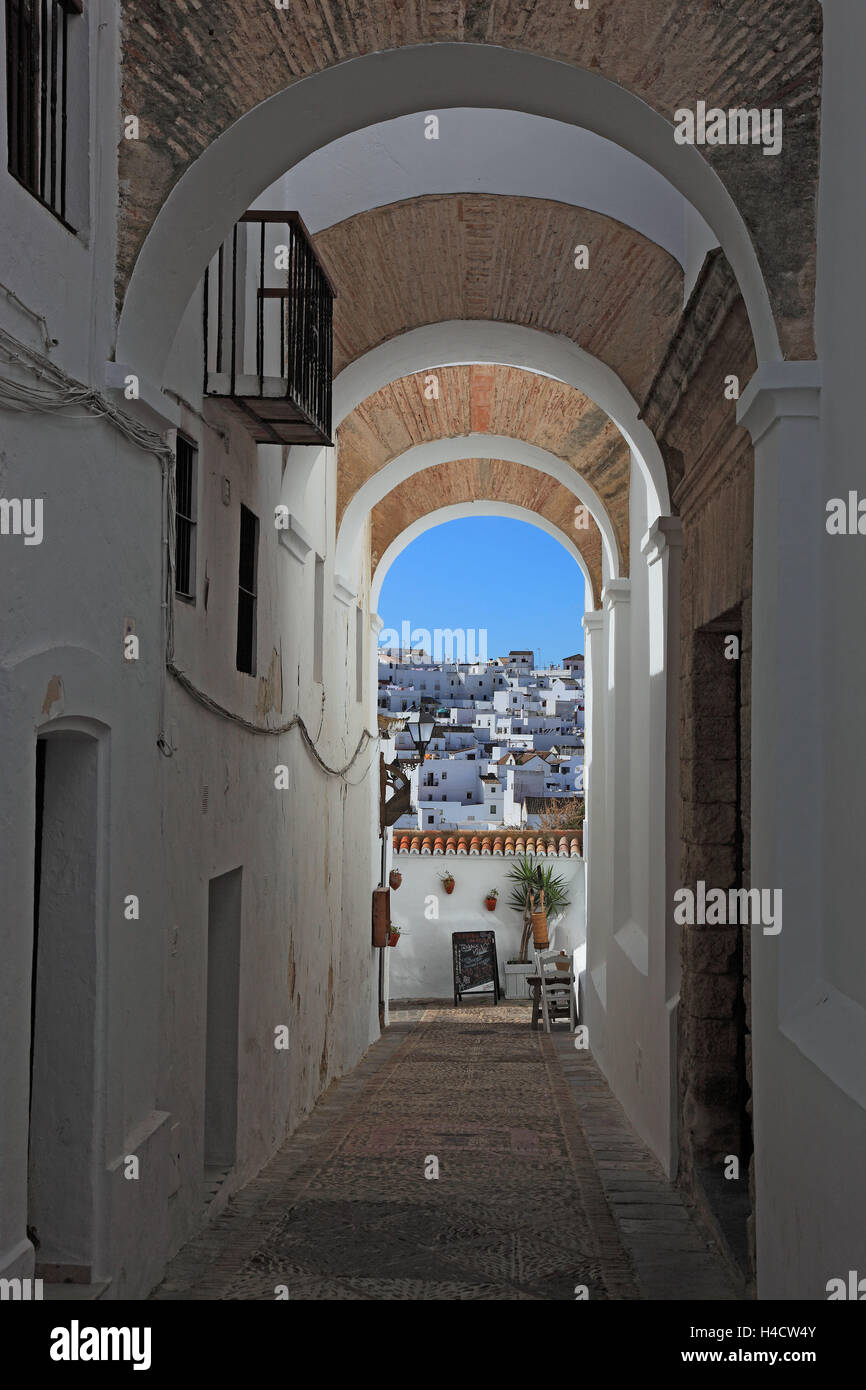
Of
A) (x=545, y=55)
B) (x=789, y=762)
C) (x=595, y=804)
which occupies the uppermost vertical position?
(x=545, y=55)

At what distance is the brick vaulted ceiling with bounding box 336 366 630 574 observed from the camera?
12703mm

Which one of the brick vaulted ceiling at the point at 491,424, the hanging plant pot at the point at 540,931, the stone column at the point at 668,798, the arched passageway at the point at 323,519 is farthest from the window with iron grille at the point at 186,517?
the hanging plant pot at the point at 540,931

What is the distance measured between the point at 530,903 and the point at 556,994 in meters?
6.30

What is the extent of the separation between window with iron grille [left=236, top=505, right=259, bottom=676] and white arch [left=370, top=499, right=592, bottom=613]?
7917mm

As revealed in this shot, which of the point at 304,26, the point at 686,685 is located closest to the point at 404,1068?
the point at 686,685

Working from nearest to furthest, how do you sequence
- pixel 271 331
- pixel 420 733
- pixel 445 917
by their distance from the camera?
pixel 271 331 → pixel 445 917 → pixel 420 733

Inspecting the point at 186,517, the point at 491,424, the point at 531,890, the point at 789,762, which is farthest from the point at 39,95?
the point at 531,890

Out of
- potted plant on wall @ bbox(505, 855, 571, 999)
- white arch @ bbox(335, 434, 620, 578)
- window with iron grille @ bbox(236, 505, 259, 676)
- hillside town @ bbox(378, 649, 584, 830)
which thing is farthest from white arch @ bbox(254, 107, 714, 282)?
potted plant on wall @ bbox(505, 855, 571, 999)

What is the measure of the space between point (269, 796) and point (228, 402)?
2828 millimetres

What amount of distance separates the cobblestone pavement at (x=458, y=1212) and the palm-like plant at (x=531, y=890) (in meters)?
11.7

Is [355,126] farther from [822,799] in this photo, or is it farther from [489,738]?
[489,738]

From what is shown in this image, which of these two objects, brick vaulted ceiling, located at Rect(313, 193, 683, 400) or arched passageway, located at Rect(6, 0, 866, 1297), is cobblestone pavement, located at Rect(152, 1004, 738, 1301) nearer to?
arched passageway, located at Rect(6, 0, 866, 1297)

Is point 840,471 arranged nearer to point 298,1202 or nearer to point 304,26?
point 304,26

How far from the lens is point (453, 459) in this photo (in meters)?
14.7
